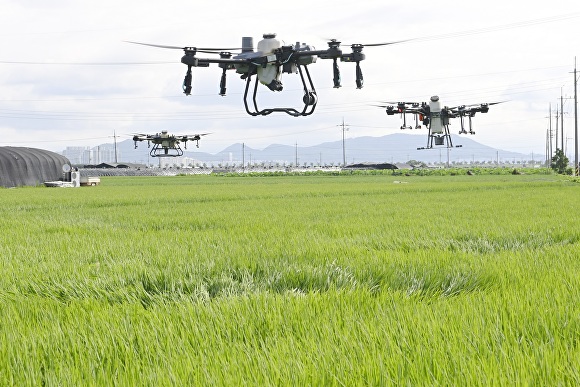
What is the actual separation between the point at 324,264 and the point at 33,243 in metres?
4.45

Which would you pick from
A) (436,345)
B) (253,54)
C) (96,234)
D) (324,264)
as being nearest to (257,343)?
(436,345)

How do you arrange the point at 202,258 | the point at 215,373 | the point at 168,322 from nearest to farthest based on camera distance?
the point at 215,373, the point at 168,322, the point at 202,258

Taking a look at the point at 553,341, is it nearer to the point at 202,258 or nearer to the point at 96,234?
the point at 202,258

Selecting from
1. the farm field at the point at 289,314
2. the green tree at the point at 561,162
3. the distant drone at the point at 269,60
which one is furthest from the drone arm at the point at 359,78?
the green tree at the point at 561,162

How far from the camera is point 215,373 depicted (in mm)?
2332

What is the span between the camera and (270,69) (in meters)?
22.7

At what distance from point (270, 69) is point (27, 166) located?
31.7m

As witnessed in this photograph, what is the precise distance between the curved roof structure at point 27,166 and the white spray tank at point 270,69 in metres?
30.2

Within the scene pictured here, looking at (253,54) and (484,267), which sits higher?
(253,54)

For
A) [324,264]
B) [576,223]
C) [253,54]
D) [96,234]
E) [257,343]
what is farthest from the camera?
[253,54]

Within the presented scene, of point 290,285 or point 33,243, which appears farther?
point 33,243

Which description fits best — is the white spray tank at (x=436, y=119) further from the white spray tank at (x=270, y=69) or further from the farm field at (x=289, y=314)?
the farm field at (x=289, y=314)

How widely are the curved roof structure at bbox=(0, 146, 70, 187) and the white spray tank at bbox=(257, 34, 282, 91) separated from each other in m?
30.2

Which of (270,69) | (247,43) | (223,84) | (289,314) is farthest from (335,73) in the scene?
(289,314)
